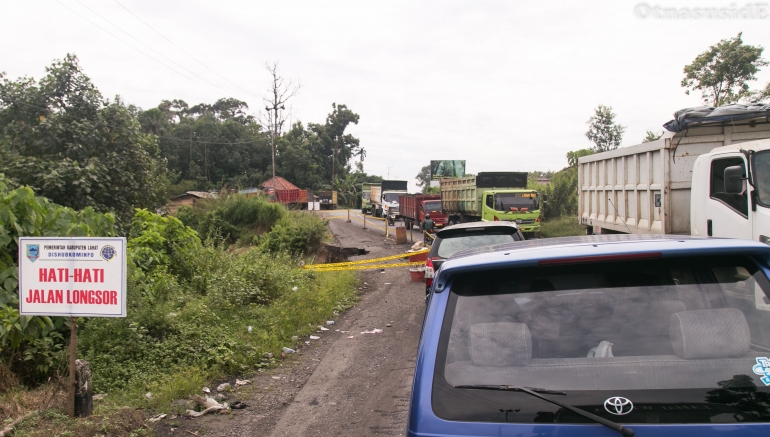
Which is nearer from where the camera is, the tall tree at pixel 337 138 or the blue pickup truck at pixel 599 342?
the blue pickup truck at pixel 599 342

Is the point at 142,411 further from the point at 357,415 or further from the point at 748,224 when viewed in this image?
the point at 748,224

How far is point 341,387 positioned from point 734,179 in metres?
5.40

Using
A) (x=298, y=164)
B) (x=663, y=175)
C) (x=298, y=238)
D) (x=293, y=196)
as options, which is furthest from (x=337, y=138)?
(x=663, y=175)

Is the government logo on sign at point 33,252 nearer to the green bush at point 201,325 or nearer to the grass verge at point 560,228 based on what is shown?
the green bush at point 201,325

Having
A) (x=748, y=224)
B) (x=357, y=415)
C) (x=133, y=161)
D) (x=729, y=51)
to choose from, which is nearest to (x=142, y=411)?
(x=357, y=415)

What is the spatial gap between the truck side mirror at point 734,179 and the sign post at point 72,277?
6933 millimetres

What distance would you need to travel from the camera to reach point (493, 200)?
23.8 m

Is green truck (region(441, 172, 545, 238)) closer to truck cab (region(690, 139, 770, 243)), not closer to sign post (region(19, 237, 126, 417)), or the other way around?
truck cab (region(690, 139, 770, 243))

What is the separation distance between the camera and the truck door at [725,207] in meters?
7.10

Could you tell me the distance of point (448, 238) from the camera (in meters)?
8.53

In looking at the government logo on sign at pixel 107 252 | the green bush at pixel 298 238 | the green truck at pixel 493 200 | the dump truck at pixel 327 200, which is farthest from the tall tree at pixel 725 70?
the dump truck at pixel 327 200

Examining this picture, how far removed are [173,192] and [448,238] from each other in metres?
54.9

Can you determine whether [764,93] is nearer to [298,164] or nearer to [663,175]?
[663,175]

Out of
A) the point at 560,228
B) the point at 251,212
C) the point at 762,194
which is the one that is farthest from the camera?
the point at 251,212
